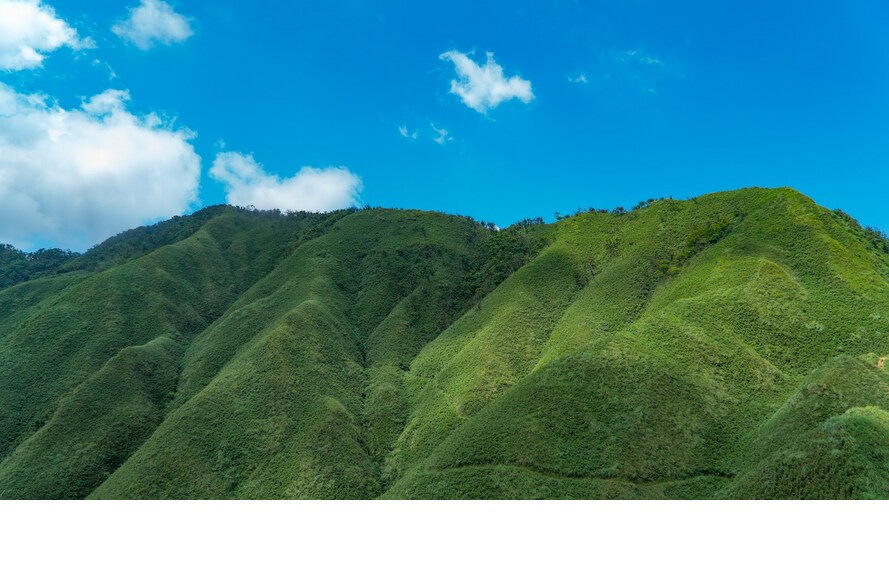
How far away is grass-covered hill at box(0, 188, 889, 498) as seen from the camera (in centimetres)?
4662

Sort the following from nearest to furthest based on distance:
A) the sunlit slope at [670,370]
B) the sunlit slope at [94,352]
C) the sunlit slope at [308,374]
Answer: the sunlit slope at [670,370], the sunlit slope at [308,374], the sunlit slope at [94,352]

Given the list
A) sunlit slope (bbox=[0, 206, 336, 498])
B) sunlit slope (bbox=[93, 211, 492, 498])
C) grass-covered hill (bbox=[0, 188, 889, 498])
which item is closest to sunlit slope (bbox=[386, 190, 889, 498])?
grass-covered hill (bbox=[0, 188, 889, 498])

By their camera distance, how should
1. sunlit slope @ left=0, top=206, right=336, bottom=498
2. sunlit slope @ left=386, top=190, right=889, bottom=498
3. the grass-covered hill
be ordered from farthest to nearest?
sunlit slope @ left=0, top=206, right=336, bottom=498, sunlit slope @ left=386, top=190, right=889, bottom=498, the grass-covered hill

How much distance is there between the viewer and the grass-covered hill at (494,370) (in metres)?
46.6

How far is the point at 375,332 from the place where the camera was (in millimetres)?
91250

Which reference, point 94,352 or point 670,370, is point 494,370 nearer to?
point 670,370

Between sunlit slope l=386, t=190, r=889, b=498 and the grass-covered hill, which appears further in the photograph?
sunlit slope l=386, t=190, r=889, b=498

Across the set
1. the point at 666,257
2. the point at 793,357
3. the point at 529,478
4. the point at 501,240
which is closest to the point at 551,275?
the point at 666,257

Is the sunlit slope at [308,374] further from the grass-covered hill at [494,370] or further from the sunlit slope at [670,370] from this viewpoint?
the sunlit slope at [670,370]

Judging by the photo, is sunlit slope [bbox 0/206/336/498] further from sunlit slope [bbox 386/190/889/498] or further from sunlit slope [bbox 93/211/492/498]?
sunlit slope [bbox 386/190/889/498]

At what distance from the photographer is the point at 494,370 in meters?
69.0

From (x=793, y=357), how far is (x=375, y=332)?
185 ft

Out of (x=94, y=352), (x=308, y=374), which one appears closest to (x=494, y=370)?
(x=308, y=374)

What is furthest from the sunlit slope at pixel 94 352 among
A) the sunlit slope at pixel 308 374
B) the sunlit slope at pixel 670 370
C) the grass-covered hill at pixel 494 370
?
the sunlit slope at pixel 670 370
